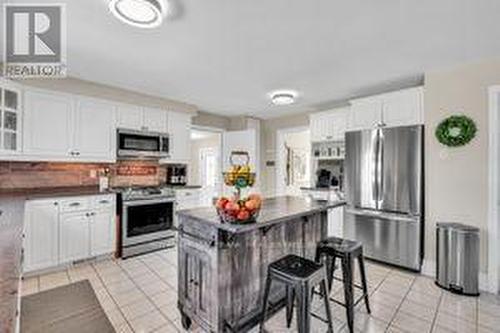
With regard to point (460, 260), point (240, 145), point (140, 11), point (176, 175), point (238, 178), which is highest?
point (140, 11)

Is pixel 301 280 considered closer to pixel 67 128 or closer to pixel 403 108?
pixel 403 108

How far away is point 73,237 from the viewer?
3354mm

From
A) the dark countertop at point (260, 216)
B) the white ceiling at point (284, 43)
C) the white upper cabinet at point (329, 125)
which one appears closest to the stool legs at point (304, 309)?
the dark countertop at point (260, 216)

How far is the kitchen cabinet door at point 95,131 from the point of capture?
3.70 m

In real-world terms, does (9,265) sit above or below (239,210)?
below

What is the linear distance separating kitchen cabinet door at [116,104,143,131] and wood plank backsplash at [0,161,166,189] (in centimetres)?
70

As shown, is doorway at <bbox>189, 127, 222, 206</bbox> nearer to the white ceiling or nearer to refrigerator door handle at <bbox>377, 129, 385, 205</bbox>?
the white ceiling

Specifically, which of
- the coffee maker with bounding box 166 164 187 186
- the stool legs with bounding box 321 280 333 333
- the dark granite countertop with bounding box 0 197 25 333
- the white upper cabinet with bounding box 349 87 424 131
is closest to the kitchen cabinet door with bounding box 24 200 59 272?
the dark granite countertop with bounding box 0 197 25 333

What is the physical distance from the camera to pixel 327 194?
4414 millimetres

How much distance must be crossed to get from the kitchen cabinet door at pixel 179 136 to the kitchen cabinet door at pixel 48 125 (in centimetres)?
156

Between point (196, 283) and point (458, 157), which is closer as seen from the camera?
point (196, 283)

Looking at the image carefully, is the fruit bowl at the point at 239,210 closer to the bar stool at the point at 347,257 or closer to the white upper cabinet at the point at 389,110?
the bar stool at the point at 347,257

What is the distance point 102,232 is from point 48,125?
5.35 ft

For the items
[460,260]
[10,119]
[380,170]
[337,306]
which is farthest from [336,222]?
[10,119]
